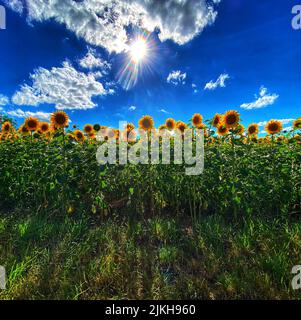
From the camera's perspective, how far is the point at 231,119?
147 inches

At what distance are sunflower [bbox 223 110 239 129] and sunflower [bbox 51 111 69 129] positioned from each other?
2.61 m

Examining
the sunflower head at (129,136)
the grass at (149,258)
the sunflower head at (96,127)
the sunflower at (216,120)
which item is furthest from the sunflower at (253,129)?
the sunflower head at (96,127)

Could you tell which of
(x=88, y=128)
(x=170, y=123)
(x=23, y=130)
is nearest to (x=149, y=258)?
(x=170, y=123)

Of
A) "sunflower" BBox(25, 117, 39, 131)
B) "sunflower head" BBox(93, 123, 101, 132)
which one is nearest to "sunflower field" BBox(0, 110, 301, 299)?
"sunflower" BBox(25, 117, 39, 131)

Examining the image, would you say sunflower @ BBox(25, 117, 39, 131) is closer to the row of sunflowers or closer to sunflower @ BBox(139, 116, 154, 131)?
the row of sunflowers

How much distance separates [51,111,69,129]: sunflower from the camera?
160 inches

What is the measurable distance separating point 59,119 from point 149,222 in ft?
7.67

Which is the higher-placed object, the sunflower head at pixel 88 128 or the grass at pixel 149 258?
the sunflower head at pixel 88 128

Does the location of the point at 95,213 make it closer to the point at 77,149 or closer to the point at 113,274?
the point at 77,149

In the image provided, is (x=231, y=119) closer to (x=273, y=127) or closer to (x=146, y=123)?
(x=273, y=127)

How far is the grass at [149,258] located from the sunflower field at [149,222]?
0.04 ft

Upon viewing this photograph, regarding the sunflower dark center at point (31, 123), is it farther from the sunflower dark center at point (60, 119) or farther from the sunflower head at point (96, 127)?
the sunflower head at point (96, 127)

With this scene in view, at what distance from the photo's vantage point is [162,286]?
6.63 feet

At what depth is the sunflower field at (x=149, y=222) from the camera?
204 centimetres
